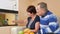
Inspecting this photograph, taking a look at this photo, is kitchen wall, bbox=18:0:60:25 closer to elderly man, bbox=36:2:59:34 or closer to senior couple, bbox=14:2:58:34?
senior couple, bbox=14:2:58:34

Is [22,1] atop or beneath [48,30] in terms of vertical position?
atop

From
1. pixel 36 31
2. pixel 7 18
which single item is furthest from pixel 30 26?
pixel 7 18

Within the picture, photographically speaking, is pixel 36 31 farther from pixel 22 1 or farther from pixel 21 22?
pixel 22 1

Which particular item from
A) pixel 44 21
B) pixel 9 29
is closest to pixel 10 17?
pixel 9 29

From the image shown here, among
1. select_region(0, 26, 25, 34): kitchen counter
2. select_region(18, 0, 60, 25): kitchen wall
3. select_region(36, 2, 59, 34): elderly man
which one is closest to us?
select_region(36, 2, 59, 34): elderly man

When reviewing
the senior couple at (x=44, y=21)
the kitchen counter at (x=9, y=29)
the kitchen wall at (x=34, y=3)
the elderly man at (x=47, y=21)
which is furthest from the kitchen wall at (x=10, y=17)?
the elderly man at (x=47, y=21)

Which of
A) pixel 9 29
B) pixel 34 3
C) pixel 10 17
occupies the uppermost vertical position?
pixel 34 3

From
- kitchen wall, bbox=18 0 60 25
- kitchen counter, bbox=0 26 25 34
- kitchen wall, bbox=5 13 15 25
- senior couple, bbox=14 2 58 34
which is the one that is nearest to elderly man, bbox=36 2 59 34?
senior couple, bbox=14 2 58 34

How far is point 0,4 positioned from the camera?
3703 millimetres

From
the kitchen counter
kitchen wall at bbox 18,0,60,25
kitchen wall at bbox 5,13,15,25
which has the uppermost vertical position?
kitchen wall at bbox 18,0,60,25

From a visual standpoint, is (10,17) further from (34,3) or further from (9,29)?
(34,3)

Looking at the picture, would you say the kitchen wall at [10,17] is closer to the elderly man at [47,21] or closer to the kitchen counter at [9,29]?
the kitchen counter at [9,29]

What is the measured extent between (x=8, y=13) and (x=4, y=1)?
1.19 feet

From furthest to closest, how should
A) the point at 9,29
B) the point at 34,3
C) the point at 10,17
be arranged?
the point at 34,3 → the point at 10,17 → the point at 9,29
